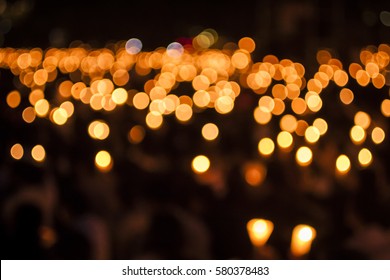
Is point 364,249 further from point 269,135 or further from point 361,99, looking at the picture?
point 361,99

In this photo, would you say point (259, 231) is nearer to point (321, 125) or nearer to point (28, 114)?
point (28, 114)

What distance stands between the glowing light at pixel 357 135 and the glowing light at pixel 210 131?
124cm

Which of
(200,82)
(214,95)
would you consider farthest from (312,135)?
(200,82)

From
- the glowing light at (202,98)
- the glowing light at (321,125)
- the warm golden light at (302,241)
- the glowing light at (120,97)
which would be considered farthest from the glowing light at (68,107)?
the warm golden light at (302,241)

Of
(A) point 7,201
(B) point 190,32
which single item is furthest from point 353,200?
(B) point 190,32

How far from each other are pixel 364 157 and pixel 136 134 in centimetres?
231

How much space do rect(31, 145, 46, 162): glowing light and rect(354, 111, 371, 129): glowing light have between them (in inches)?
156

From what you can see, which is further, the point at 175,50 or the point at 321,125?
the point at 175,50

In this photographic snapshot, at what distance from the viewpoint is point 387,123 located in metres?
10.3

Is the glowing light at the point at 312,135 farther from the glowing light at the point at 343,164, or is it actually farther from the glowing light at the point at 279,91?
the glowing light at the point at 279,91

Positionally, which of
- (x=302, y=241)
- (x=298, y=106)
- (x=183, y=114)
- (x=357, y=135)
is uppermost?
(x=298, y=106)

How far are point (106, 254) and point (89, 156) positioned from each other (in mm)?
2063

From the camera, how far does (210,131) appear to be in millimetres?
9383

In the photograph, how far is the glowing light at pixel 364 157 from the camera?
745 centimetres
